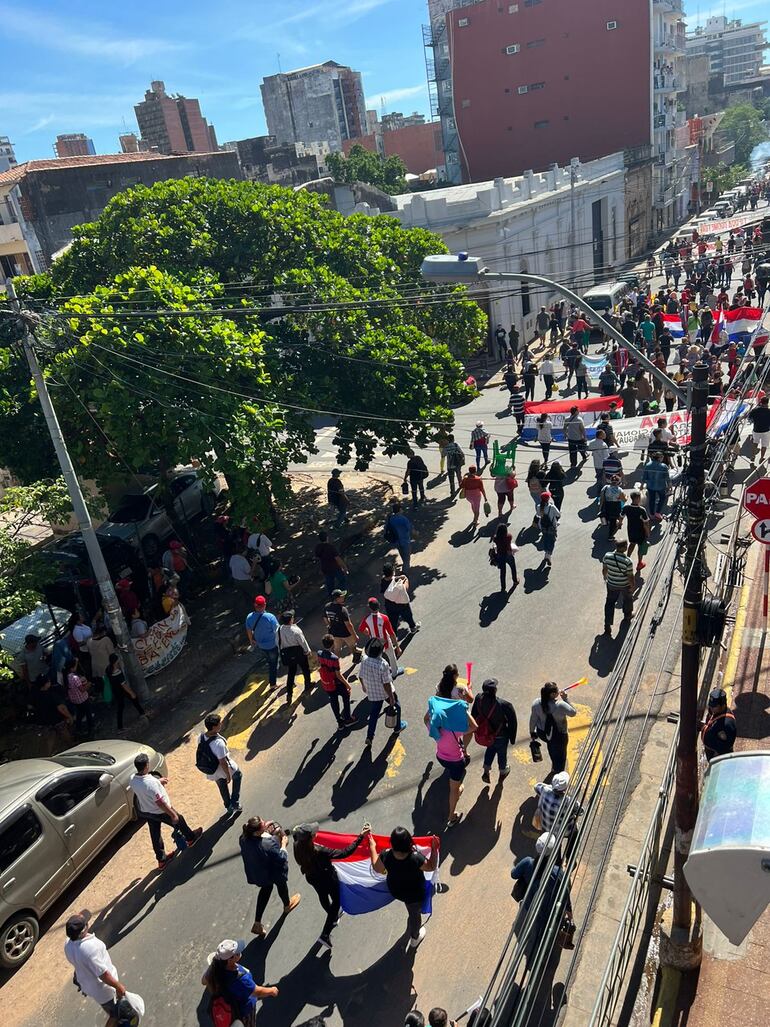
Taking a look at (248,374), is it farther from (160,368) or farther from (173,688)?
(173,688)

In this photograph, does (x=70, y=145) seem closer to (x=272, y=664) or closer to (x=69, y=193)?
(x=69, y=193)

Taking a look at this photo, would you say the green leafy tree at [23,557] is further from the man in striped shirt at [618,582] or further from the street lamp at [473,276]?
the man in striped shirt at [618,582]

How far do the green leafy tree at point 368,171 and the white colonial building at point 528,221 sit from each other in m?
18.7

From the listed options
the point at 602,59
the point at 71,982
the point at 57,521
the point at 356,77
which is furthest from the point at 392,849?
the point at 356,77

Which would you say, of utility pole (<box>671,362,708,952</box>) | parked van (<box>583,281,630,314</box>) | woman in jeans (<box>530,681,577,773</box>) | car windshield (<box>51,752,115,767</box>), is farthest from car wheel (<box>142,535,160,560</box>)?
parked van (<box>583,281,630,314</box>)

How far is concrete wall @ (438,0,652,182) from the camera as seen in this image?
50.4 meters

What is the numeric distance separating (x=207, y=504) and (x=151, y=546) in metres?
2.17

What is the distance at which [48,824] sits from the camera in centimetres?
773

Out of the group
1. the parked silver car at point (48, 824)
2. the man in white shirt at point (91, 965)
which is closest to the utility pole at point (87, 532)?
the parked silver car at point (48, 824)

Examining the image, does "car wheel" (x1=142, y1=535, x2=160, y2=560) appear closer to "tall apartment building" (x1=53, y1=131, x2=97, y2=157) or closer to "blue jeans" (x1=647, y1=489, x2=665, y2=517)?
"blue jeans" (x1=647, y1=489, x2=665, y2=517)

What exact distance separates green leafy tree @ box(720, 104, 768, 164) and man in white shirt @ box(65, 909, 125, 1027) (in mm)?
109305

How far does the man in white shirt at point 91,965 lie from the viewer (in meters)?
6.01

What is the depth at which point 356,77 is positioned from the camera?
11556 centimetres

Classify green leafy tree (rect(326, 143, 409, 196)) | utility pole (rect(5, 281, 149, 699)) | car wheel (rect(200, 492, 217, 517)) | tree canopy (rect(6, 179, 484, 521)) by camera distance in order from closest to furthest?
utility pole (rect(5, 281, 149, 699))
tree canopy (rect(6, 179, 484, 521))
car wheel (rect(200, 492, 217, 517))
green leafy tree (rect(326, 143, 409, 196))
